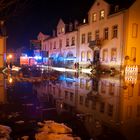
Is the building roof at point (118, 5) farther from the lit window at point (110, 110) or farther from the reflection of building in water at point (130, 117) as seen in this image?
the lit window at point (110, 110)

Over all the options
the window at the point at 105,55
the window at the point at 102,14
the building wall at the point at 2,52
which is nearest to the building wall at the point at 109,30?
the window at the point at 105,55

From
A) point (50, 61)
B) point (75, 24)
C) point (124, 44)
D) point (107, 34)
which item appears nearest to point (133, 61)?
point (124, 44)

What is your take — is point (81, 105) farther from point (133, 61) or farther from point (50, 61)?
point (50, 61)

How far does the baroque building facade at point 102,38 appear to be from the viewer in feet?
110

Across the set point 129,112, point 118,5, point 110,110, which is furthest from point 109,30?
point 129,112

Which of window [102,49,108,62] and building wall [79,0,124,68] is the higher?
building wall [79,0,124,68]

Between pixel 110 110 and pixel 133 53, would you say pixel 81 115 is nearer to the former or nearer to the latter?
pixel 110 110

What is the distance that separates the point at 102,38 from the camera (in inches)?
1515

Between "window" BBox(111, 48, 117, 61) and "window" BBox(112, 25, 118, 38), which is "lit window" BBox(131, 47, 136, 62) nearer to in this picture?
"window" BBox(111, 48, 117, 61)

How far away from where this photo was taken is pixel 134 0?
110 ft

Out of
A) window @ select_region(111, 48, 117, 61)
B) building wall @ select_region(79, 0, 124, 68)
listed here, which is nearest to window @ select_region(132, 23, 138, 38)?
building wall @ select_region(79, 0, 124, 68)

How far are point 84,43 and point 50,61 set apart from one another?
1956 centimetres

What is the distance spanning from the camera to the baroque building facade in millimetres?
33438

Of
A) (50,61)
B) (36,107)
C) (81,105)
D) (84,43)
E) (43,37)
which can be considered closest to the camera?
(36,107)
